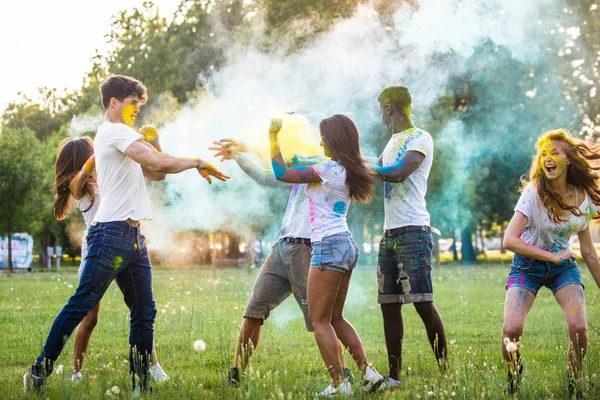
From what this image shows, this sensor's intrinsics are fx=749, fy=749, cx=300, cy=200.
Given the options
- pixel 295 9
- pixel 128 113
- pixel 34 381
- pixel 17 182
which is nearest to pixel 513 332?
pixel 128 113

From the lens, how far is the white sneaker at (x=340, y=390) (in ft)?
16.4

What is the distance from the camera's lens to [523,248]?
5281 millimetres

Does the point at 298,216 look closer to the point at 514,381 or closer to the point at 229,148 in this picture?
the point at 229,148

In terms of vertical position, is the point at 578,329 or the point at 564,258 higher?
the point at 564,258

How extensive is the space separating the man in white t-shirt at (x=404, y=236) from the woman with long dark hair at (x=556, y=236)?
0.63 meters

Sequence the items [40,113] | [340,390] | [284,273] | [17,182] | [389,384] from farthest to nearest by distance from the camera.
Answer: [40,113]
[17,182]
[284,273]
[389,384]
[340,390]

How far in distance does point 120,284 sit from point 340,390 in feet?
5.93

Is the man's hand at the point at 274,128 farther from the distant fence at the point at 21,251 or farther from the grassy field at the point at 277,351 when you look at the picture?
the distant fence at the point at 21,251

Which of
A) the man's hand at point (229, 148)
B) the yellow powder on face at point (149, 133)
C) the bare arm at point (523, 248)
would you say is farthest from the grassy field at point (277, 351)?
the yellow powder on face at point (149, 133)

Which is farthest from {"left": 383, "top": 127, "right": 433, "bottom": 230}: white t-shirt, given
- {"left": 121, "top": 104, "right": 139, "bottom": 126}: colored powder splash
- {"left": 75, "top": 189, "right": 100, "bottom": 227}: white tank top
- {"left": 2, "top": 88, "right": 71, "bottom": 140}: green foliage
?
{"left": 2, "top": 88, "right": 71, "bottom": 140}: green foliage

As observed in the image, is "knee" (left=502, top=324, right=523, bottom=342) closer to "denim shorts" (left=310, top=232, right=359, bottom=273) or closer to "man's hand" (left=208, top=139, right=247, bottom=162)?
"denim shorts" (left=310, top=232, right=359, bottom=273)

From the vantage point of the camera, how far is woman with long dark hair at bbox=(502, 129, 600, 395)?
5.20 metres

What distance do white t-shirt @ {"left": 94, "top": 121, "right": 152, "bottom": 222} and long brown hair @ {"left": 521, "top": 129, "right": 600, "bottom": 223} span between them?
2.96 meters

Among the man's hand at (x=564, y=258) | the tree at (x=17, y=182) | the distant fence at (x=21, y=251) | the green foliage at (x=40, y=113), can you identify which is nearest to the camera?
the man's hand at (x=564, y=258)
